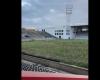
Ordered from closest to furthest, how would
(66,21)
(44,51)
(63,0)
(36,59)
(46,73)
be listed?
(63,0) < (66,21) < (46,73) < (36,59) < (44,51)

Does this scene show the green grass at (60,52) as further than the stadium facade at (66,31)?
Yes

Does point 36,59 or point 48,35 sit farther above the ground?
point 48,35

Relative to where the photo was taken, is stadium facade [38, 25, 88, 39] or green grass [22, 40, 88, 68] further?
green grass [22, 40, 88, 68]

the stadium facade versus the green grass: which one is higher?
the stadium facade

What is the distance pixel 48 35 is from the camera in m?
2.38

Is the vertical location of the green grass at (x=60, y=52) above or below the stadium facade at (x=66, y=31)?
below

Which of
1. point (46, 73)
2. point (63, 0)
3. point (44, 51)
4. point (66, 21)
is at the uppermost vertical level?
point (63, 0)

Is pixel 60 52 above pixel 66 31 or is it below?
below

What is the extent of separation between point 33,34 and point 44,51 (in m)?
1.01

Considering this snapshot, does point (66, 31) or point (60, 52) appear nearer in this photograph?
point (66, 31)
